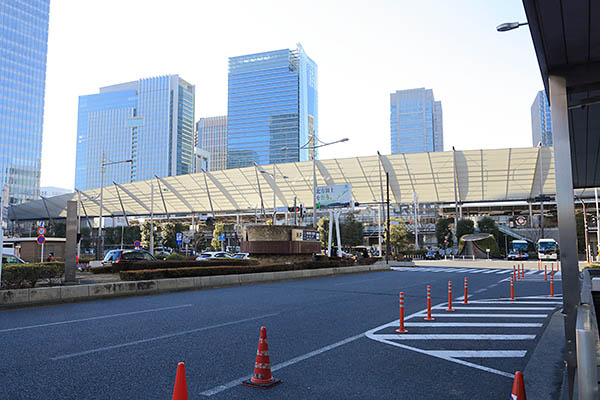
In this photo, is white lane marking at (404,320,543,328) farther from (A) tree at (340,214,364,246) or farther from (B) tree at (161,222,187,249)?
(B) tree at (161,222,187,249)

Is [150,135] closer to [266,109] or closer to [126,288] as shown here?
[266,109]

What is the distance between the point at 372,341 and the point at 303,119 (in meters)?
175

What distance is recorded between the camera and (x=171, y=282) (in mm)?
18359

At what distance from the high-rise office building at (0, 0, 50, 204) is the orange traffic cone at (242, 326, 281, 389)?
131672 mm

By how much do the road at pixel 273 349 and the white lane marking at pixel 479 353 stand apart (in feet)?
0.06

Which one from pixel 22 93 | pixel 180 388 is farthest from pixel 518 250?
pixel 22 93

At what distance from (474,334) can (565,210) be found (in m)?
3.34

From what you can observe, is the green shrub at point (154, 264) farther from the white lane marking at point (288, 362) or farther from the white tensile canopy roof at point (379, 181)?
the white tensile canopy roof at point (379, 181)

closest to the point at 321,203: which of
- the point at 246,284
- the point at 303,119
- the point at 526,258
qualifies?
the point at 246,284

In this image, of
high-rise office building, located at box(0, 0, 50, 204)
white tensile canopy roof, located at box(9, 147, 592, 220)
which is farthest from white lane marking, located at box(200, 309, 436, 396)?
high-rise office building, located at box(0, 0, 50, 204)

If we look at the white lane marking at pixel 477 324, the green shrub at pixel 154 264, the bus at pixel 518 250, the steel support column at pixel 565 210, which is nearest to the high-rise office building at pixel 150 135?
the bus at pixel 518 250

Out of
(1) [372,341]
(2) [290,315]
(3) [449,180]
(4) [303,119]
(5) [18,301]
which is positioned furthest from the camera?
(4) [303,119]

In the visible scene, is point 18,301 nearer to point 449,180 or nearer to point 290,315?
point 290,315

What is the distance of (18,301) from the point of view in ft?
43.6
